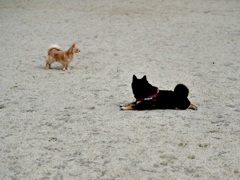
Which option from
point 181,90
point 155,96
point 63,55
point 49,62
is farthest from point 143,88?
point 49,62

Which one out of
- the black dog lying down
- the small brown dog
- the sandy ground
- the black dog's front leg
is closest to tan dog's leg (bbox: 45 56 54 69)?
the small brown dog

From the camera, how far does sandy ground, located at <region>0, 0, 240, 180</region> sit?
386 cm

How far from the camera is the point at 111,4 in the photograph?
14.7 m

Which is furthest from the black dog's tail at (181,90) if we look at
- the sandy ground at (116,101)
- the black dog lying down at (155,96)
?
the sandy ground at (116,101)

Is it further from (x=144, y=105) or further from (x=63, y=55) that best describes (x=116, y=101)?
(x=63, y=55)

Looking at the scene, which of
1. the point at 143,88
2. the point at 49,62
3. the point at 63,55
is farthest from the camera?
the point at 49,62

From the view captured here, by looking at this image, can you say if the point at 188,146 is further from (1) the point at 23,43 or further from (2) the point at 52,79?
(1) the point at 23,43

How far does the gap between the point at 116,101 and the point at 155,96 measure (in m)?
0.79

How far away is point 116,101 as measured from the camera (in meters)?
5.61

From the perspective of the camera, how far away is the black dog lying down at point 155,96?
498 centimetres

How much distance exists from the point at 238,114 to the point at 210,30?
235 inches

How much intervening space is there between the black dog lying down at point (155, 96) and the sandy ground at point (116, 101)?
12cm

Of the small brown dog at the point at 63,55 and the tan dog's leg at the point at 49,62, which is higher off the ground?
the small brown dog at the point at 63,55

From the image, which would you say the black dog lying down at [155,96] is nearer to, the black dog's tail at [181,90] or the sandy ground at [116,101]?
the black dog's tail at [181,90]
